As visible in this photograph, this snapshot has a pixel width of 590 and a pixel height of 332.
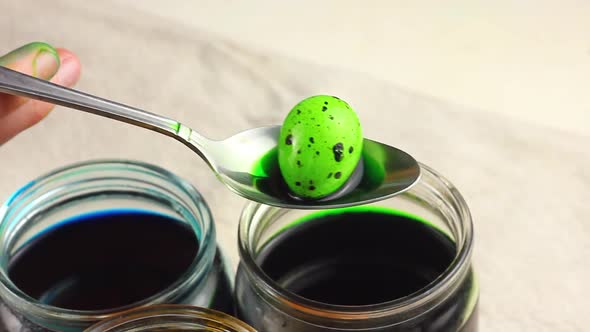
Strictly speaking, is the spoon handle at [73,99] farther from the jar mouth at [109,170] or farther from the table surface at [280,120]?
the table surface at [280,120]

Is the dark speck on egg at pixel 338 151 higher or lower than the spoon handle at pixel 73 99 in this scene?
lower

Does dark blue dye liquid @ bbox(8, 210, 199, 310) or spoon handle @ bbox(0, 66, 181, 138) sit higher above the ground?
spoon handle @ bbox(0, 66, 181, 138)

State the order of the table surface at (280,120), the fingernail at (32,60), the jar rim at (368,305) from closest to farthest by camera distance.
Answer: the jar rim at (368,305), the fingernail at (32,60), the table surface at (280,120)

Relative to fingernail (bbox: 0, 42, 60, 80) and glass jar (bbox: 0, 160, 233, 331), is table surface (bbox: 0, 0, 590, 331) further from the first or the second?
fingernail (bbox: 0, 42, 60, 80)

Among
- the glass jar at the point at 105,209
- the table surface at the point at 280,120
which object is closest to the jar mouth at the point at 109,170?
the glass jar at the point at 105,209

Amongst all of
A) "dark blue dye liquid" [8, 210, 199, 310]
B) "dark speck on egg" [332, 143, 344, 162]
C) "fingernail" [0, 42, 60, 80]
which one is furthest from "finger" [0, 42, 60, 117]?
"dark speck on egg" [332, 143, 344, 162]

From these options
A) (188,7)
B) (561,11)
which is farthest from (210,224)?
(561,11)
